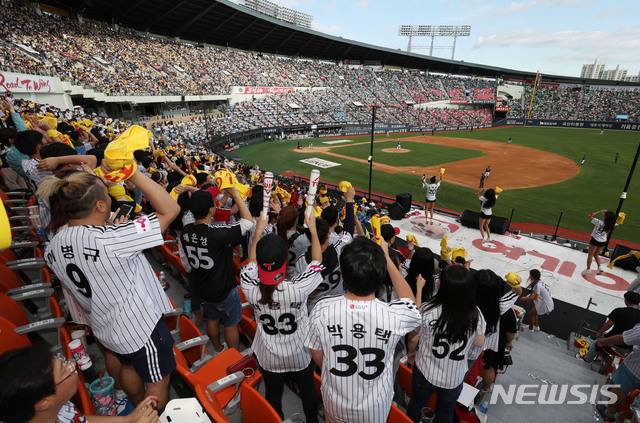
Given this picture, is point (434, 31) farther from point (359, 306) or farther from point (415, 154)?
point (359, 306)

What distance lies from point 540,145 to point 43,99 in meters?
50.4

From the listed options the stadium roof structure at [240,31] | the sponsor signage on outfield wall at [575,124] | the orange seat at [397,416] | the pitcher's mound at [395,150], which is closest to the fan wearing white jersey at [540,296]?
the orange seat at [397,416]

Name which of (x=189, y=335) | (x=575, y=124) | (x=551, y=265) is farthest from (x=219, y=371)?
(x=575, y=124)

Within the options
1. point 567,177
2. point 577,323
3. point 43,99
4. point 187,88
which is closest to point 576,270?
point 577,323

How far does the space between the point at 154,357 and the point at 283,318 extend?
3.86 feet

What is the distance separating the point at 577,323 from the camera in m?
7.55

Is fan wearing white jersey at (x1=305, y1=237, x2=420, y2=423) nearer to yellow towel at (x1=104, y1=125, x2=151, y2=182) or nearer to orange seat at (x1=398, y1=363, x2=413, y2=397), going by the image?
orange seat at (x1=398, y1=363, x2=413, y2=397)

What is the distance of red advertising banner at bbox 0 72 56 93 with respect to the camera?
1731 cm

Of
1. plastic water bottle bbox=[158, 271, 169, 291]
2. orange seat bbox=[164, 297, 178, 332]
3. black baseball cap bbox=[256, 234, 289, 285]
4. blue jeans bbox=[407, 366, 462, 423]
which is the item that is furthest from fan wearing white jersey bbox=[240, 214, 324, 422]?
plastic water bottle bbox=[158, 271, 169, 291]

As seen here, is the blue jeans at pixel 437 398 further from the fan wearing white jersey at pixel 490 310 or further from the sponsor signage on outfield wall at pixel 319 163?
the sponsor signage on outfield wall at pixel 319 163

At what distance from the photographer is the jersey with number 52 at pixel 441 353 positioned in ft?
9.46

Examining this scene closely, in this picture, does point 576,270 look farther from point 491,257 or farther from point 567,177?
point 567,177

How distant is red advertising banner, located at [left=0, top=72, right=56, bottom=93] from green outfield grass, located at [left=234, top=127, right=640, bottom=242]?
15.2 m

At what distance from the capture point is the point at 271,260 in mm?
2416
